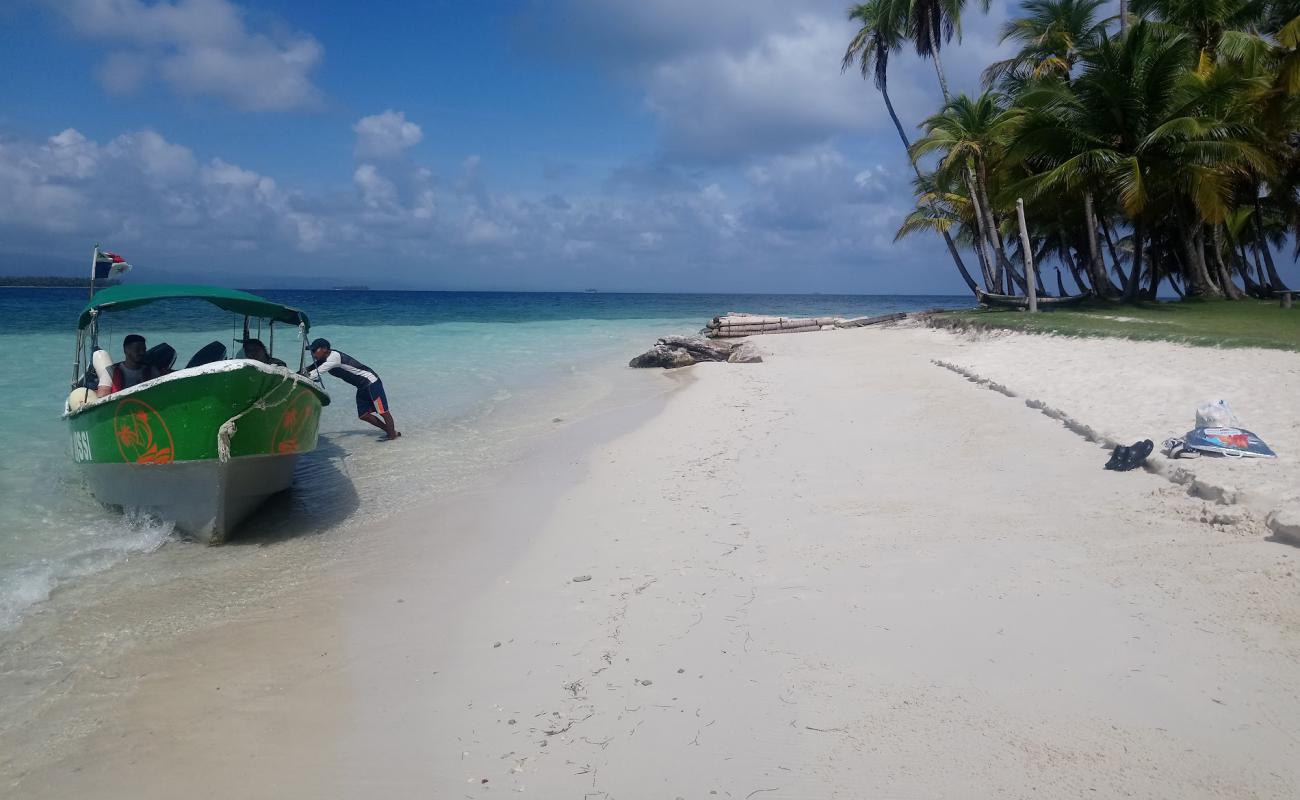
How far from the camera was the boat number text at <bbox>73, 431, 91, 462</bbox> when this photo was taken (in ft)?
22.1

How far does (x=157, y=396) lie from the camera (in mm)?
5902

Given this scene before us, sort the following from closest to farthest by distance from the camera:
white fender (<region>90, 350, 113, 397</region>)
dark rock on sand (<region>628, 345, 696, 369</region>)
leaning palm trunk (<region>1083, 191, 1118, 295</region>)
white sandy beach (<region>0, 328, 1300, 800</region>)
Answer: white sandy beach (<region>0, 328, 1300, 800</region>) → white fender (<region>90, 350, 113, 397</region>) → dark rock on sand (<region>628, 345, 696, 369</region>) → leaning palm trunk (<region>1083, 191, 1118, 295</region>)

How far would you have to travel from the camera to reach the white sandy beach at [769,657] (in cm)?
271

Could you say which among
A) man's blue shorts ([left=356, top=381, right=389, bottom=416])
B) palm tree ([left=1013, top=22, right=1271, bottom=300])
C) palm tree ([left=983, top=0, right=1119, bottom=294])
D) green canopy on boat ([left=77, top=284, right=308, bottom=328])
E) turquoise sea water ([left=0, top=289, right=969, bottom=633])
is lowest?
turquoise sea water ([left=0, top=289, right=969, bottom=633])

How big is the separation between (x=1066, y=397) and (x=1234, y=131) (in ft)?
52.6

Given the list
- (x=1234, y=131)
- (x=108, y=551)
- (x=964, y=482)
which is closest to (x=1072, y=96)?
(x=1234, y=131)

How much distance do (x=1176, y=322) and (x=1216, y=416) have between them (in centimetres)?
1160

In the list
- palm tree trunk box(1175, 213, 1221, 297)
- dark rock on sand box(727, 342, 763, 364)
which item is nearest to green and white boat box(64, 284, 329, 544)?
dark rock on sand box(727, 342, 763, 364)

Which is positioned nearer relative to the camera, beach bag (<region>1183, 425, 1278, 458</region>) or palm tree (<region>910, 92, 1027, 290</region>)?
beach bag (<region>1183, 425, 1278, 458</region>)

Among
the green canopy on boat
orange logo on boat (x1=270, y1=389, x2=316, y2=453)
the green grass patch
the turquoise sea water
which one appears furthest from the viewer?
the green grass patch

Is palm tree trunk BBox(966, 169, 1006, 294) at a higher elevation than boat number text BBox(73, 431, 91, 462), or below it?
higher

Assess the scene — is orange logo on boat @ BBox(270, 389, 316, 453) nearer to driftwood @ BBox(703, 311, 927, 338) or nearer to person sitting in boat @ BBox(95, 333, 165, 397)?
person sitting in boat @ BBox(95, 333, 165, 397)

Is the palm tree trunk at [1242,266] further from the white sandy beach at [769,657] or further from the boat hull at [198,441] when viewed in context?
the boat hull at [198,441]

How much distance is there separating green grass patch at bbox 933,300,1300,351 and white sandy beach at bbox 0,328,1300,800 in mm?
5687
